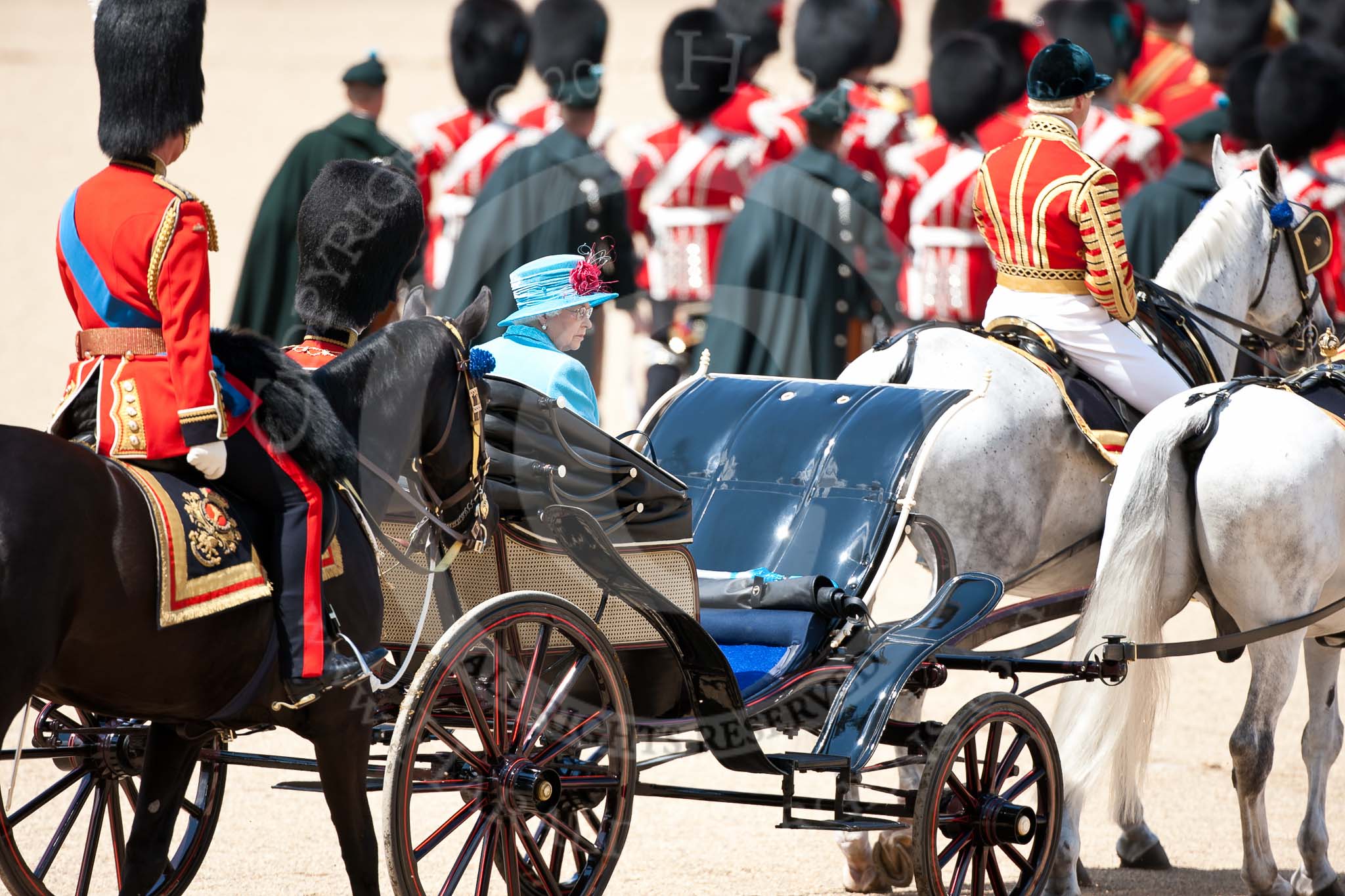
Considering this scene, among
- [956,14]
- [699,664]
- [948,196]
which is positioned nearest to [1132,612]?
[699,664]

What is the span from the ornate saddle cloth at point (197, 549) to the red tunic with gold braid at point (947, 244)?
18.7 feet

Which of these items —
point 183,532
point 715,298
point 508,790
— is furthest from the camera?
point 715,298

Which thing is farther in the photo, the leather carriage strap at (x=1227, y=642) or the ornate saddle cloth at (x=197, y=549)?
the leather carriage strap at (x=1227, y=642)

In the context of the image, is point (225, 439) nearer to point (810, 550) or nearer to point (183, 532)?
point (183, 532)

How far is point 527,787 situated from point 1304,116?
20.3 ft

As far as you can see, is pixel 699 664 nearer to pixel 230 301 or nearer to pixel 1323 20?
pixel 230 301

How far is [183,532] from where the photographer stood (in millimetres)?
3090

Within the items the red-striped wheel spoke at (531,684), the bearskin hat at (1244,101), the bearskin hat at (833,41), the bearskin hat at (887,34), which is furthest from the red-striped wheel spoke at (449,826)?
Answer: the bearskin hat at (887,34)

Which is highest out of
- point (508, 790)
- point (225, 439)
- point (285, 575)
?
point (225, 439)

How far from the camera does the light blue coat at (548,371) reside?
3.99 metres

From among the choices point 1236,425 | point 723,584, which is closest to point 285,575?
point 723,584

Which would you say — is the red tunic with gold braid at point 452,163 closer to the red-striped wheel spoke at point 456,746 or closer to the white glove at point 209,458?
the red-striped wheel spoke at point 456,746

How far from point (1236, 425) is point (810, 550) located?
0.99m

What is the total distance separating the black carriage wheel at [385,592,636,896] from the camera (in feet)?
10.7
